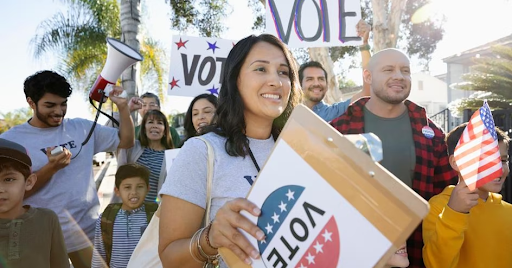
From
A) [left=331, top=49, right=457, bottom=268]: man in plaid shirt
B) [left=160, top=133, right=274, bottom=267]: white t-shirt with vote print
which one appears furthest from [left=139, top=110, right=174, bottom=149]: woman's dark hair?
[left=160, top=133, right=274, bottom=267]: white t-shirt with vote print

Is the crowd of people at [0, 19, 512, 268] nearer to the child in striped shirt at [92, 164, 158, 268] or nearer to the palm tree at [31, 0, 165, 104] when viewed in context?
the child in striped shirt at [92, 164, 158, 268]

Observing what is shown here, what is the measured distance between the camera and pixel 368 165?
0.83 m

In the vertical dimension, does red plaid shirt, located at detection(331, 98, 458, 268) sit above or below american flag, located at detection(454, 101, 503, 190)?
below

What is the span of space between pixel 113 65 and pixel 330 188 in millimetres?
2799

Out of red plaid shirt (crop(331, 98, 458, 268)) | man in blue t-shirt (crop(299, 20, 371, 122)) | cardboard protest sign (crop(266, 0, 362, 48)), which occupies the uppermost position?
cardboard protest sign (crop(266, 0, 362, 48))

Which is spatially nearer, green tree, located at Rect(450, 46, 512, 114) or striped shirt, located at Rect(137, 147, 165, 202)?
striped shirt, located at Rect(137, 147, 165, 202)

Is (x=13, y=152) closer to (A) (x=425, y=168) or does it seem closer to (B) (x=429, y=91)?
(A) (x=425, y=168)

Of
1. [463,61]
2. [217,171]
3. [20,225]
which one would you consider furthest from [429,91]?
[217,171]

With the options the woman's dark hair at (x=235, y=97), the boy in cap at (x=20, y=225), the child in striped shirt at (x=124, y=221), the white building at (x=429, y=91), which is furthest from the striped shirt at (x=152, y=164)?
the white building at (x=429, y=91)

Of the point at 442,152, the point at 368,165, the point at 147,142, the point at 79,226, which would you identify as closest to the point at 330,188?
the point at 368,165

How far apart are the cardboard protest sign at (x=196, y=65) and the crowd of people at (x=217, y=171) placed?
0.80 m

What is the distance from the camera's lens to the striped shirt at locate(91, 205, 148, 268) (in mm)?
2996

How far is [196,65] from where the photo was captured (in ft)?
16.1

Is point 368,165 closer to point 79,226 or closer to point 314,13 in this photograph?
point 79,226
